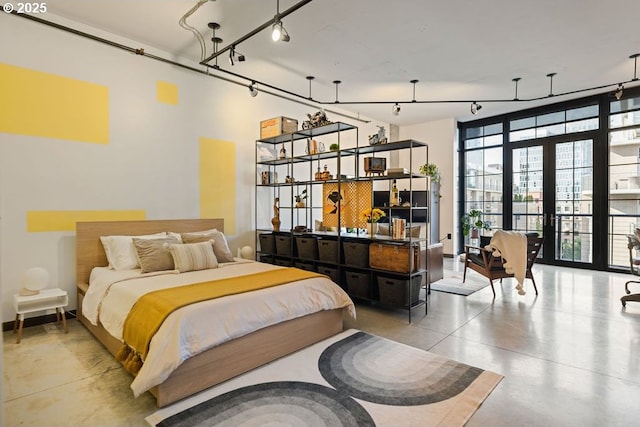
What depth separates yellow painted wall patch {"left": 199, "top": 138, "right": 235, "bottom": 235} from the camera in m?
5.00

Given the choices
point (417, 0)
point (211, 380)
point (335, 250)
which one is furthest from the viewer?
point (335, 250)

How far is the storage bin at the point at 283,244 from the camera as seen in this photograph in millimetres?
5020

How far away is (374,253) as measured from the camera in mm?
4172

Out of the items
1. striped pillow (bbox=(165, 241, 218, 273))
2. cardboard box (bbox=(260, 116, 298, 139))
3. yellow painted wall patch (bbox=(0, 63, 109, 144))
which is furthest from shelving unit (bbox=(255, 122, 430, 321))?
yellow painted wall patch (bbox=(0, 63, 109, 144))

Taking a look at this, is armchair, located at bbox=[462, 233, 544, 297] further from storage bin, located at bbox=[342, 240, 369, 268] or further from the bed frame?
the bed frame

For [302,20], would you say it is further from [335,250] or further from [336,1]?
[335,250]

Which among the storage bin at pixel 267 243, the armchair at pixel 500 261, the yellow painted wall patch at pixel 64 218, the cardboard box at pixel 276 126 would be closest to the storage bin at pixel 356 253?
the storage bin at pixel 267 243

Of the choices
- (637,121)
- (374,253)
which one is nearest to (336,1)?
(374,253)

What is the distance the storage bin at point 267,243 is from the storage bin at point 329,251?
0.87 m

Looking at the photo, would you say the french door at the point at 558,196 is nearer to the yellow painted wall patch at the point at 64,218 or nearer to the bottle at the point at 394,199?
the bottle at the point at 394,199

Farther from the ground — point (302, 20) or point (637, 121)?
point (302, 20)

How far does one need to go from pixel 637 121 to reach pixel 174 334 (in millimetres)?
7785

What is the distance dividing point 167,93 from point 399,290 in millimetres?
3810

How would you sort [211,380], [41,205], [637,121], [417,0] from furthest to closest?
[637,121]
[41,205]
[417,0]
[211,380]
